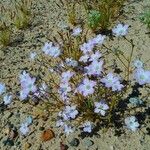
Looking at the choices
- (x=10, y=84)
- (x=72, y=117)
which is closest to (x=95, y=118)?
(x=72, y=117)

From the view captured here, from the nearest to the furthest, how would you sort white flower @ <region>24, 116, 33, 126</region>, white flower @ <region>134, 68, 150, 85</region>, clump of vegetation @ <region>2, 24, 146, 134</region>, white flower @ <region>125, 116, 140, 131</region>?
1. white flower @ <region>134, 68, 150, 85</region>
2. clump of vegetation @ <region>2, 24, 146, 134</region>
3. white flower @ <region>125, 116, 140, 131</region>
4. white flower @ <region>24, 116, 33, 126</region>

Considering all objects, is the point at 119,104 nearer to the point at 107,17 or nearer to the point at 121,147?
the point at 121,147

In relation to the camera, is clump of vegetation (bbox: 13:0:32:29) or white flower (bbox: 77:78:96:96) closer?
white flower (bbox: 77:78:96:96)

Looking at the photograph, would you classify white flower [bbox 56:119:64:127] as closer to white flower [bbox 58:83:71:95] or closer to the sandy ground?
the sandy ground

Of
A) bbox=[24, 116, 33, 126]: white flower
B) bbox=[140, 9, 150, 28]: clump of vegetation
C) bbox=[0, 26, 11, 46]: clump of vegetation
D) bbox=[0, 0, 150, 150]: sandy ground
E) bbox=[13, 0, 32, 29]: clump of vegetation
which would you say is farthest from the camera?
bbox=[13, 0, 32, 29]: clump of vegetation

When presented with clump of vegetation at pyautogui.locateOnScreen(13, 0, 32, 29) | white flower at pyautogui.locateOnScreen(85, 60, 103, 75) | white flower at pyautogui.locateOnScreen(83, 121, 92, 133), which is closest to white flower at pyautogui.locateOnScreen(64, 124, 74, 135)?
white flower at pyautogui.locateOnScreen(83, 121, 92, 133)

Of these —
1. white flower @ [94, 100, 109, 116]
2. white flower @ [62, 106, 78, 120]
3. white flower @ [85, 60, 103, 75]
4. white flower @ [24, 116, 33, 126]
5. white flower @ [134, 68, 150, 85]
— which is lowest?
white flower @ [24, 116, 33, 126]

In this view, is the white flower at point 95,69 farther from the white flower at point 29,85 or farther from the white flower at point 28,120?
the white flower at point 28,120
